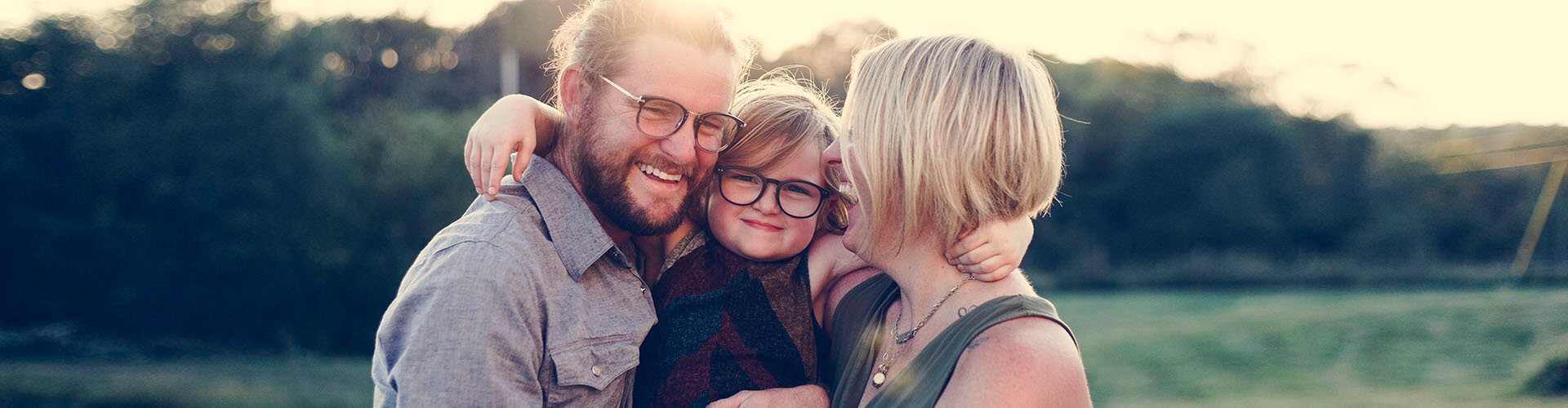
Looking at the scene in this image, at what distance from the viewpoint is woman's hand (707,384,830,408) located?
2.63m

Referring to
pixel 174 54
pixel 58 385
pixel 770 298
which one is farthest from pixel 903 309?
pixel 174 54

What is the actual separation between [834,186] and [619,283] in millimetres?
732

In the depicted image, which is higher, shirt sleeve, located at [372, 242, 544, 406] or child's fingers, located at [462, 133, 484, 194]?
child's fingers, located at [462, 133, 484, 194]

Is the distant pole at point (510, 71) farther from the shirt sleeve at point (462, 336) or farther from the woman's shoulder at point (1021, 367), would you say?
the woman's shoulder at point (1021, 367)

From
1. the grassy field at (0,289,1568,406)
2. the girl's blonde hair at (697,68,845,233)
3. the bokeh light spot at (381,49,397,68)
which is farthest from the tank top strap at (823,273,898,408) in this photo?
the bokeh light spot at (381,49,397,68)

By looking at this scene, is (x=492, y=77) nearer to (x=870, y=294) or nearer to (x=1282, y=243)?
(x=1282, y=243)

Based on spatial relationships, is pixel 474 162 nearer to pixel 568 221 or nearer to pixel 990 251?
pixel 568 221

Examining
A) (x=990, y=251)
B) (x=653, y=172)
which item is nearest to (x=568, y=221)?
(x=653, y=172)

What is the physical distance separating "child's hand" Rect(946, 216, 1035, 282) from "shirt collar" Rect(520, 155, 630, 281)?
90cm

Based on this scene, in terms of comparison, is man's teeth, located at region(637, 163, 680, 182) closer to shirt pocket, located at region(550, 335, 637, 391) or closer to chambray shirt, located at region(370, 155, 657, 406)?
chambray shirt, located at region(370, 155, 657, 406)

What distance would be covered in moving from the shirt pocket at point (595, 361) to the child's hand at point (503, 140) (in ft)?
1.51

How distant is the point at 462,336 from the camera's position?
7.32 ft

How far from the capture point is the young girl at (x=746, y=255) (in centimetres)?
274

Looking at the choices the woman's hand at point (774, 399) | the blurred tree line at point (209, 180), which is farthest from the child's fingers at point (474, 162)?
the blurred tree line at point (209, 180)
